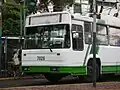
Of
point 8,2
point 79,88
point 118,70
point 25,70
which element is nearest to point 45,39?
point 25,70

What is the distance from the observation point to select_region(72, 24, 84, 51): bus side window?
61.4 feet

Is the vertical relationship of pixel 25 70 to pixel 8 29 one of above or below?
below

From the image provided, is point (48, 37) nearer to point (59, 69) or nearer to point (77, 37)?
point (77, 37)

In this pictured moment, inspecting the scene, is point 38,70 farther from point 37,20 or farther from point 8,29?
point 8,29

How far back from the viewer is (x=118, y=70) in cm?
2209

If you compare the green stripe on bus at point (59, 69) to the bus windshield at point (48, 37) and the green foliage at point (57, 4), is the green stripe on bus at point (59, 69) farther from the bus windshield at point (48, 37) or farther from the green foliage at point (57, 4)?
the green foliage at point (57, 4)

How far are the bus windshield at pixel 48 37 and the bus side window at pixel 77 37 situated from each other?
0.42m

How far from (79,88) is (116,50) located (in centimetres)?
666

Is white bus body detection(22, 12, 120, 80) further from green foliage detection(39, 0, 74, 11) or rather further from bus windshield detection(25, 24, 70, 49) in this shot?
green foliage detection(39, 0, 74, 11)

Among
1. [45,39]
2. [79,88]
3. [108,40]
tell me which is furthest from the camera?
[108,40]

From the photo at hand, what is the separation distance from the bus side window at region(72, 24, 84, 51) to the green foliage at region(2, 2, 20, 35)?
16.9 metres

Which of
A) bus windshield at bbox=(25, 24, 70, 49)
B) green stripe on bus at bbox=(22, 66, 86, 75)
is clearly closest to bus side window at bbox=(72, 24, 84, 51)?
bus windshield at bbox=(25, 24, 70, 49)

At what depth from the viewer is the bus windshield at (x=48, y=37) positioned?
18359 mm

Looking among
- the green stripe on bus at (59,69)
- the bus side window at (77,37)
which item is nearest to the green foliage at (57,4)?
the bus side window at (77,37)
